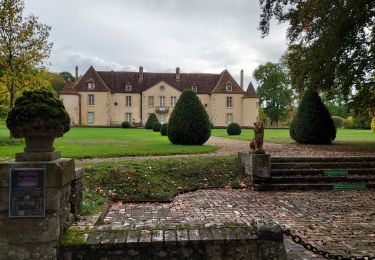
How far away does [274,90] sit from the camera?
61.2 m

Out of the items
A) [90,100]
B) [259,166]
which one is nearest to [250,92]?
[90,100]

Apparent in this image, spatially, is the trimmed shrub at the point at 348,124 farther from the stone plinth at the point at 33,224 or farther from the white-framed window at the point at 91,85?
the stone plinth at the point at 33,224

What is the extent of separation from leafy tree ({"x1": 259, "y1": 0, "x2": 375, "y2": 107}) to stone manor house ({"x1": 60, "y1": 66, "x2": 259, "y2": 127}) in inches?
1443

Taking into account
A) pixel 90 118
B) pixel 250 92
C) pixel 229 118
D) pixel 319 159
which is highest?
pixel 250 92

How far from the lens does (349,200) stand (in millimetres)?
7910

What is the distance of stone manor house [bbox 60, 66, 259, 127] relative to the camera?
52.0 metres

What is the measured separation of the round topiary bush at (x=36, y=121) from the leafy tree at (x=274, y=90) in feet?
192

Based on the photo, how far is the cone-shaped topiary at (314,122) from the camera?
57.1ft

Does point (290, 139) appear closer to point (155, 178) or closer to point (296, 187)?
point (296, 187)

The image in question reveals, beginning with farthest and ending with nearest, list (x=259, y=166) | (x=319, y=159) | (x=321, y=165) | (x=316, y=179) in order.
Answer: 1. (x=319, y=159)
2. (x=321, y=165)
3. (x=316, y=179)
4. (x=259, y=166)

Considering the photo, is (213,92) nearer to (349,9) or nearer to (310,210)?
(349,9)

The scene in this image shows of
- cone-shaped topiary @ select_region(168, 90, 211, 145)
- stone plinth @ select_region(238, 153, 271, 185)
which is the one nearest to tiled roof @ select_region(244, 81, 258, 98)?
cone-shaped topiary @ select_region(168, 90, 211, 145)

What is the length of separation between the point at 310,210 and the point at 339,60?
998 cm

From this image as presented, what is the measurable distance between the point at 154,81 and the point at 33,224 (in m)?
53.1
